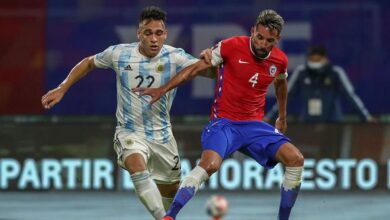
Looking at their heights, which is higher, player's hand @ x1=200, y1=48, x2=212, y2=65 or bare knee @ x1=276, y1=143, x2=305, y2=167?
player's hand @ x1=200, y1=48, x2=212, y2=65

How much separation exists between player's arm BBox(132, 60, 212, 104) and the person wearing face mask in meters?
5.47

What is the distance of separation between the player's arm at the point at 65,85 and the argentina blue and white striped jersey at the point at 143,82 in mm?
87

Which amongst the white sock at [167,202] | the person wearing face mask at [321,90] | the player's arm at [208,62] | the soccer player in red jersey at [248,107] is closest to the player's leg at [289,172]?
the soccer player in red jersey at [248,107]

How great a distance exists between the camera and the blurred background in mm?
16516

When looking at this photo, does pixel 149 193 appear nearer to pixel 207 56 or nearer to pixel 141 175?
pixel 141 175

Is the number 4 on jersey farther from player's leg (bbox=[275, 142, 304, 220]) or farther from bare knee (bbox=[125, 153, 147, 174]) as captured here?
bare knee (bbox=[125, 153, 147, 174])

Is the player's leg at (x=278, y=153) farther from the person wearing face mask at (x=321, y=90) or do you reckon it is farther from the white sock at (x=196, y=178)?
the person wearing face mask at (x=321, y=90)

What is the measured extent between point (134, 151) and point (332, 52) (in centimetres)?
604

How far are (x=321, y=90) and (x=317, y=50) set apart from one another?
490 mm

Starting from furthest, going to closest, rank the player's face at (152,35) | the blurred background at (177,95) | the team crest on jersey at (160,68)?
1. the blurred background at (177,95)
2. the team crest on jersey at (160,68)
3. the player's face at (152,35)

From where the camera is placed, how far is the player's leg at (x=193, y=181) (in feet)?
35.1

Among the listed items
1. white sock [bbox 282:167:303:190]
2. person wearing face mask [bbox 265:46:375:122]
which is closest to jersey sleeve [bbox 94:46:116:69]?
white sock [bbox 282:167:303:190]

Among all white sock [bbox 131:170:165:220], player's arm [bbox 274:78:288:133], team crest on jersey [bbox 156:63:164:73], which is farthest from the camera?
player's arm [bbox 274:78:288:133]

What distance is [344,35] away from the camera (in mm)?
16688
